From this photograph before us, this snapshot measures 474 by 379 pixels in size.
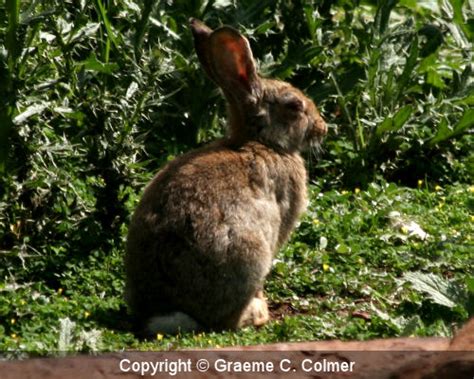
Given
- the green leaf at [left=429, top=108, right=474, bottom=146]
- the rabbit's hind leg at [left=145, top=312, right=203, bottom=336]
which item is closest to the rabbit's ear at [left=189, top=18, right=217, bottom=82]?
the rabbit's hind leg at [left=145, top=312, right=203, bottom=336]

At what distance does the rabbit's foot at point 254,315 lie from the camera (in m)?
8.33

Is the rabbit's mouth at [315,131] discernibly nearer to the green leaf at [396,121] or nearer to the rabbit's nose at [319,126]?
the rabbit's nose at [319,126]

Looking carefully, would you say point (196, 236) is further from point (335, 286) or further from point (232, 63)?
point (232, 63)

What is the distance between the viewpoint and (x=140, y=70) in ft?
30.2

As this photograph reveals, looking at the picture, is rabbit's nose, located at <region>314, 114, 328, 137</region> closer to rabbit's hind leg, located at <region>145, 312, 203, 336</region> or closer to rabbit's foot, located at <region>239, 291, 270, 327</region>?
rabbit's foot, located at <region>239, 291, 270, 327</region>

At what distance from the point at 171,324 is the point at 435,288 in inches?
62.4

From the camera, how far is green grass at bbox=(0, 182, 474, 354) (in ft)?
25.9

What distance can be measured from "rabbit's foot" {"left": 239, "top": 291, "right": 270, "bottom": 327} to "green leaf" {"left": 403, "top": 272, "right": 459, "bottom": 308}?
0.90 metres

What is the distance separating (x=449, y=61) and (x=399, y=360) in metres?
7.06

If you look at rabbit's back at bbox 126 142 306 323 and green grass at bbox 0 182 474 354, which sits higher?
rabbit's back at bbox 126 142 306 323

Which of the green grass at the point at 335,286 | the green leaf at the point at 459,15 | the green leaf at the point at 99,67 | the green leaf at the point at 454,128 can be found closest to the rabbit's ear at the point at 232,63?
the green leaf at the point at 99,67

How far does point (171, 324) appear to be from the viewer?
8078 mm

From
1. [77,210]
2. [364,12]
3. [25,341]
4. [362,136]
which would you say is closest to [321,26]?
[362,136]

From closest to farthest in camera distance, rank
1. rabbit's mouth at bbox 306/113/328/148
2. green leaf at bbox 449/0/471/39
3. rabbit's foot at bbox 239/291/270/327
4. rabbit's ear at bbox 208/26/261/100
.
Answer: rabbit's foot at bbox 239/291/270/327 < rabbit's ear at bbox 208/26/261/100 < rabbit's mouth at bbox 306/113/328/148 < green leaf at bbox 449/0/471/39
